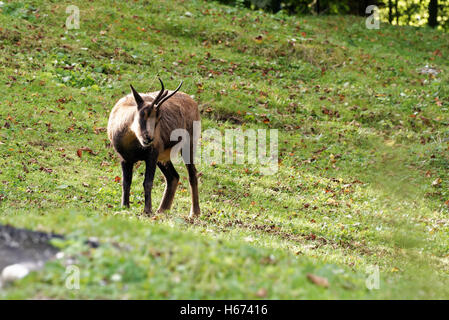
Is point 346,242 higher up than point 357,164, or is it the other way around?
point 357,164

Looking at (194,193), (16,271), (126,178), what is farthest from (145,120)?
(16,271)

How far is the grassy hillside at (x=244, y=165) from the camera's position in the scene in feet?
16.6

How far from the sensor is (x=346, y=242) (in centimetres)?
1016

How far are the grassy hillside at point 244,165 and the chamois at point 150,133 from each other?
0.57 meters

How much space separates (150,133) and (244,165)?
6.13 metres

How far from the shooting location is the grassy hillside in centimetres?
507

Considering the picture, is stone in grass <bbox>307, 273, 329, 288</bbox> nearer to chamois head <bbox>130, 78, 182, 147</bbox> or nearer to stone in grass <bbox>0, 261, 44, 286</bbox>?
stone in grass <bbox>0, 261, 44, 286</bbox>

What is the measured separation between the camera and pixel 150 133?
8523 millimetres

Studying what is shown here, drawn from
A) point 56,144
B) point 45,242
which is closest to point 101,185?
point 56,144

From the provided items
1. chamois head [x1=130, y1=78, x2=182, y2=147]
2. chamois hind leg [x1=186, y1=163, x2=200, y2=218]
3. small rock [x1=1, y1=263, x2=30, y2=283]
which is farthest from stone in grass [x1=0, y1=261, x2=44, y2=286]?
chamois hind leg [x1=186, y1=163, x2=200, y2=218]

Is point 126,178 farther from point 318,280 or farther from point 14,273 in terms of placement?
point 318,280
